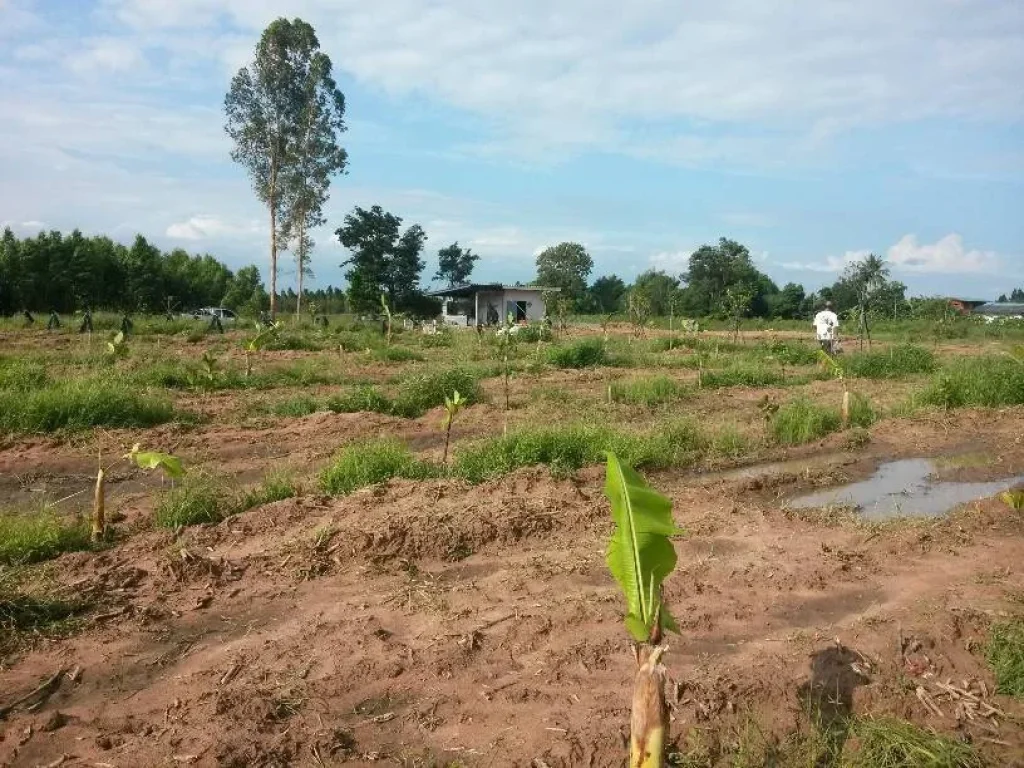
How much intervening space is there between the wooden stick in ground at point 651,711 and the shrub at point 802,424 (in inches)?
343

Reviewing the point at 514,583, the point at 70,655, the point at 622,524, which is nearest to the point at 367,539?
the point at 514,583

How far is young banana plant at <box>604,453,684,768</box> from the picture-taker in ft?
10.3

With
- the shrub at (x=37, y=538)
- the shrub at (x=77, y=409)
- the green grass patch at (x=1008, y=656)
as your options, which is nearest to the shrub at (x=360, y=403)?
the shrub at (x=77, y=409)

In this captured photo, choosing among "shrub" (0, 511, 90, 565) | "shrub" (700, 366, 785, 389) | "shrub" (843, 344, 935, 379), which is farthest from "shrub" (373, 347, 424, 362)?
"shrub" (0, 511, 90, 565)

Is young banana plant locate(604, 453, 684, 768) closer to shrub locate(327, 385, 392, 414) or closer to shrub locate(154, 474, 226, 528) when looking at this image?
shrub locate(154, 474, 226, 528)

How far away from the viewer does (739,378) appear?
16.9m

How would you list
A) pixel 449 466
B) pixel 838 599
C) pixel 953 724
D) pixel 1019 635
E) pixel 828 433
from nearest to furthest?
pixel 953 724 < pixel 1019 635 < pixel 838 599 < pixel 449 466 < pixel 828 433

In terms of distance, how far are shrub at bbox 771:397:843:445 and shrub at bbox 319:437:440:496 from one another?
17.7 ft

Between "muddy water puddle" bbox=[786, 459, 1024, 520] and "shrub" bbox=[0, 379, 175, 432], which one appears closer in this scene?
"muddy water puddle" bbox=[786, 459, 1024, 520]

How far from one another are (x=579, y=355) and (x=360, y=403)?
784cm

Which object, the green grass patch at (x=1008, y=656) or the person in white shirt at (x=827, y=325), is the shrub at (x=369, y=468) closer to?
the green grass patch at (x=1008, y=656)

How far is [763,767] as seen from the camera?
371 cm

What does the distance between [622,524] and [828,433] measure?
927 cm

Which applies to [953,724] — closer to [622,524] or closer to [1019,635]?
[1019,635]
